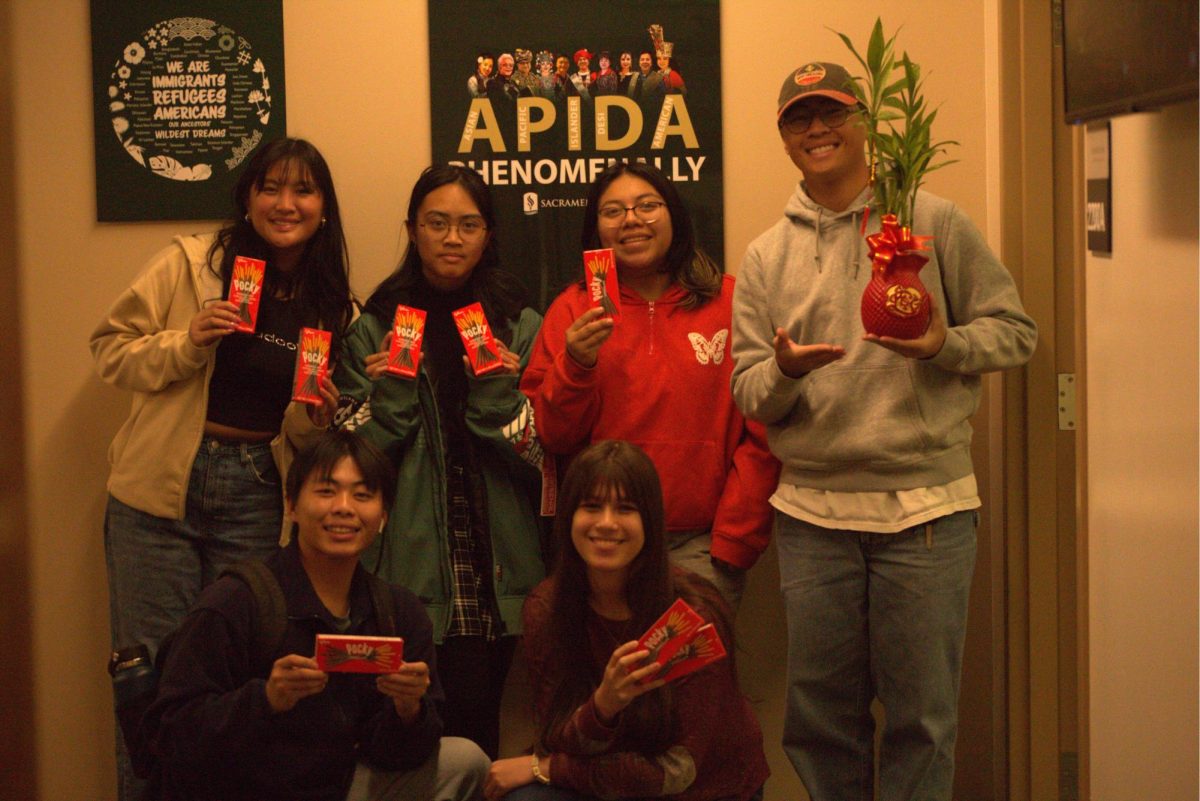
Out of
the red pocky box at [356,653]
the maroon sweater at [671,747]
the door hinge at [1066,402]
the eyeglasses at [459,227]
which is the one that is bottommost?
the maroon sweater at [671,747]

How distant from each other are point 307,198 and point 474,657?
1170mm

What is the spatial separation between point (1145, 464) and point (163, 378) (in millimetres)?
2116

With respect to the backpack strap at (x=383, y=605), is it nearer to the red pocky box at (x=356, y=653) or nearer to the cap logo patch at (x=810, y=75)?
the red pocky box at (x=356, y=653)

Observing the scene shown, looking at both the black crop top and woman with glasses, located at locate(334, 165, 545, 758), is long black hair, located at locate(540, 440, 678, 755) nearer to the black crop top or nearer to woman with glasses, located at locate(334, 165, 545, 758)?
woman with glasses, located at locate(334, 165, 545, 758)

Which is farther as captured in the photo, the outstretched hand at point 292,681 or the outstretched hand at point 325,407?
the outstretched hand at point 325,407

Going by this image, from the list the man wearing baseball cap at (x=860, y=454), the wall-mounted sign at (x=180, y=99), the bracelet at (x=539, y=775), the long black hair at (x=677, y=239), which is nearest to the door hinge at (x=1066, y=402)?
the man wearing baseball cap at (x=860, y=454)

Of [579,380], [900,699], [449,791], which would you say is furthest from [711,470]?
[449,791]

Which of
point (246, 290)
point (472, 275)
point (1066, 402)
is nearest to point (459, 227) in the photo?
point (472, 275)

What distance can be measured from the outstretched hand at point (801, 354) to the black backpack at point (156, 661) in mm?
915

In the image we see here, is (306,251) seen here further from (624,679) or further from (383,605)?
(624,679)

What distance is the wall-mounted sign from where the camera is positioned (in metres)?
3.33

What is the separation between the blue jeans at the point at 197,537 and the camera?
295 cm

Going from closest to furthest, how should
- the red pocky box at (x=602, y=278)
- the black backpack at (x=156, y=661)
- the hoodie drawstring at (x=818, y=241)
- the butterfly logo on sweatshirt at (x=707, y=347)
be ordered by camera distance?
the black backpack at (x=156, y=661), the hoodie drawstring at (x=818, y=241), the red pocky box at (x=602, y=278), the butterfly logo on sweatshirt at (x=707, y=347)

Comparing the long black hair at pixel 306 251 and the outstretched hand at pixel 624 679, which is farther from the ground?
the long black hair at pixel 306 251
